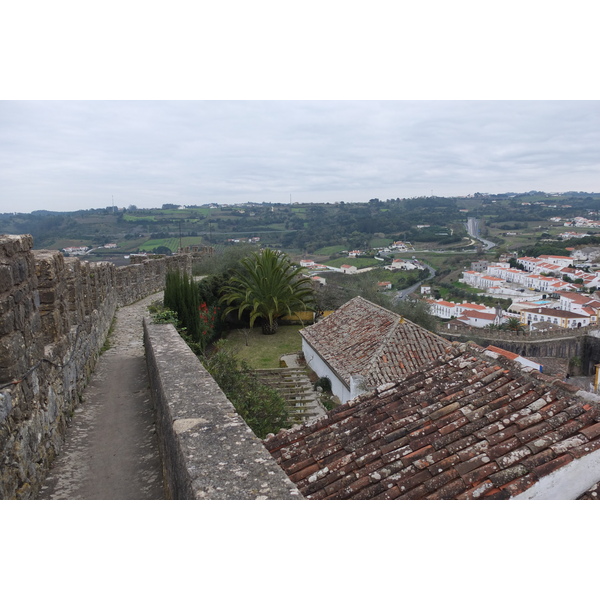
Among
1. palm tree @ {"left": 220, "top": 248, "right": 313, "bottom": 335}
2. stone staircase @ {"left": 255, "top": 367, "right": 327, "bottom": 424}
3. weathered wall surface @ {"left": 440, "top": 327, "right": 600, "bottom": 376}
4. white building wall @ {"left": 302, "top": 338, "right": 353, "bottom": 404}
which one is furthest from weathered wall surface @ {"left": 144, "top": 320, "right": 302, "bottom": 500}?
weathered wall surface @ {"left": 440, "top": 327, "right": 600, "bottom": 376}

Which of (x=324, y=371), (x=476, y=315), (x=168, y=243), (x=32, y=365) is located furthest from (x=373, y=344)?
(x=168, y=243)

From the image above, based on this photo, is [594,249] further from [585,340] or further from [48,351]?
[48,351]

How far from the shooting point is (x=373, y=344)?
45.2ft

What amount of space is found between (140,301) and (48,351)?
11.6 meters

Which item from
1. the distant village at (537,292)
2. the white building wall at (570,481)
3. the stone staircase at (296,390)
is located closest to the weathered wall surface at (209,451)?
the white building wall at (570,481)

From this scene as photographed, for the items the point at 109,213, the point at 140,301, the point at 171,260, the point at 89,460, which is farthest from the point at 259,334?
the point at 109,213

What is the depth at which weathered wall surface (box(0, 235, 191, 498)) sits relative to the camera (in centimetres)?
297

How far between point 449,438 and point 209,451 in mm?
2050

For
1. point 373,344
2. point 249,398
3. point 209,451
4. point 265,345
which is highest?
point 209,451

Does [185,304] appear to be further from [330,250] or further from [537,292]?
[330,250]

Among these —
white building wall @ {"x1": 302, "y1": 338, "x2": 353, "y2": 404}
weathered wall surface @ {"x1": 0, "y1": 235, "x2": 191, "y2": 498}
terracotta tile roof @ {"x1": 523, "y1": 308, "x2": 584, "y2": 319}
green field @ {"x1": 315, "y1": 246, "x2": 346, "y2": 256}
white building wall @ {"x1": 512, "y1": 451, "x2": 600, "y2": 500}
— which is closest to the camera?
weathered wall surface @ {"x1": 0, "y1": 235, "x2": 191, "y2": 498}

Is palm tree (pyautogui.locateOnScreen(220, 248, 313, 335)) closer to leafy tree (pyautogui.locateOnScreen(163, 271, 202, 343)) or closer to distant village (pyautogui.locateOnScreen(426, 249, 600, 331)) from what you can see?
leafy tree (pyautogui.locateOnScreen(163, 271, 202, 343))

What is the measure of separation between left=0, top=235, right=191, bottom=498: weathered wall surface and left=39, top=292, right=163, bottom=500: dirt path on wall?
0.15m

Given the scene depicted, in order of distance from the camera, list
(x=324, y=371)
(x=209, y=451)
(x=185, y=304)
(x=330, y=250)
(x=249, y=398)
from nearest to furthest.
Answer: (x=209, y=451) < (x=249, y=398) < (x=185, y=304) < (x=324, y=371) < (x=330, y=250)
